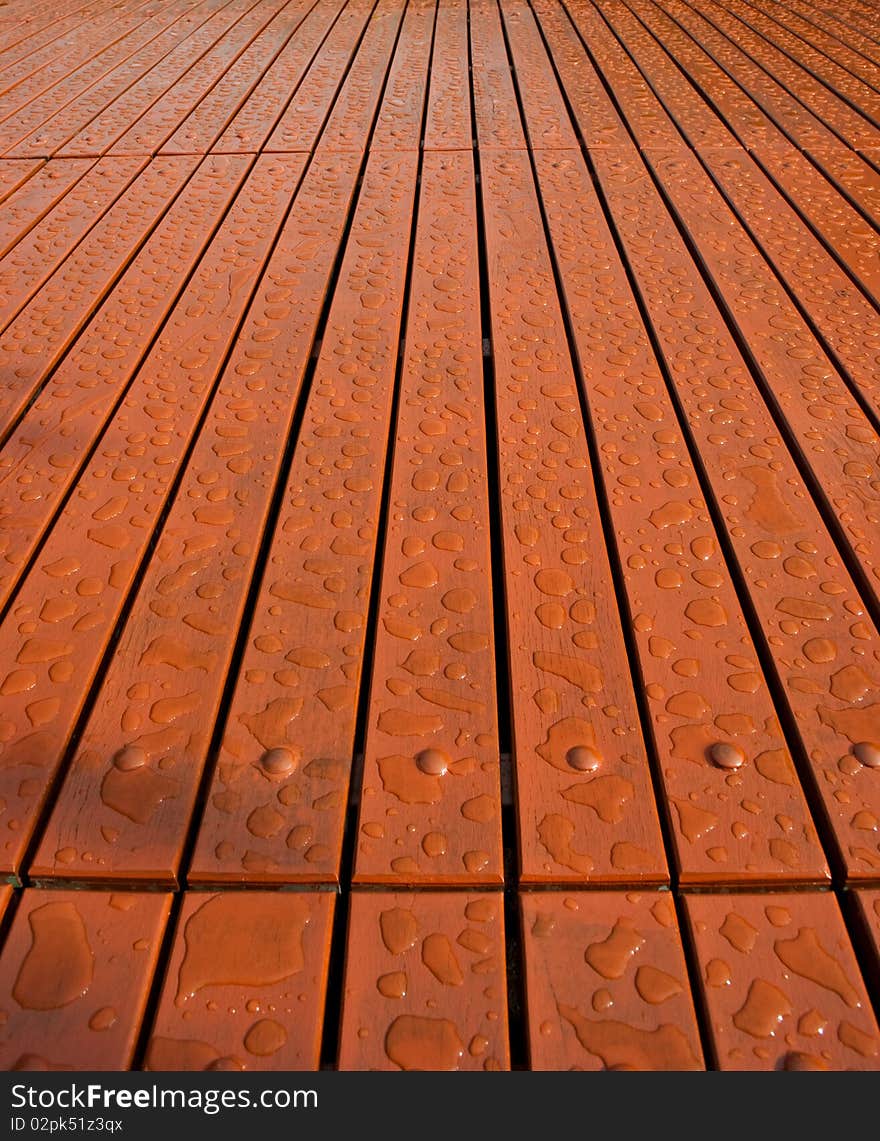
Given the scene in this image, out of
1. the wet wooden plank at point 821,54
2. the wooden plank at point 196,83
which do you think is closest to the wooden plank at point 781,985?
the wooden plank at point 196,83

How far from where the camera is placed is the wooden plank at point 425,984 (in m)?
0.80

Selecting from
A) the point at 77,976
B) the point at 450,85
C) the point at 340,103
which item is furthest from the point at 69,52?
the point at 77,976

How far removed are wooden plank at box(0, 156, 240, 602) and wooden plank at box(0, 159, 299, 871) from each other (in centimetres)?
4

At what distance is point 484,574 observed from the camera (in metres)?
1.26

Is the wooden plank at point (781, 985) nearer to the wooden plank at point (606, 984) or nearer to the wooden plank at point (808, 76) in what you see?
the wooden plank at point (606, 984)

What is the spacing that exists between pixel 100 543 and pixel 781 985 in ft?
3.35

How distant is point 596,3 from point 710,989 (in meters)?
4.52

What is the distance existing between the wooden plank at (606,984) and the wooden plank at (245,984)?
0.65 feet

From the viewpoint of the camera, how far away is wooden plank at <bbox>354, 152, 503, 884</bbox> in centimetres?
95

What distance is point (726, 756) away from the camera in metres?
1.01

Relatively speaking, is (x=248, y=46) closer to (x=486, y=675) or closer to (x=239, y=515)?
(x=239, y=515)

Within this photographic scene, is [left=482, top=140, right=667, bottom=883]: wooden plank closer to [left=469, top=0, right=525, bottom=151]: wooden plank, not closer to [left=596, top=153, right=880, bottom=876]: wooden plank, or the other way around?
[left=596, top=153, right=880, bottom=876]: wooden plank

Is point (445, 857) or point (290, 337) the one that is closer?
point (445, 857)

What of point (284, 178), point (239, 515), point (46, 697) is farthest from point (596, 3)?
point (46, 697)
